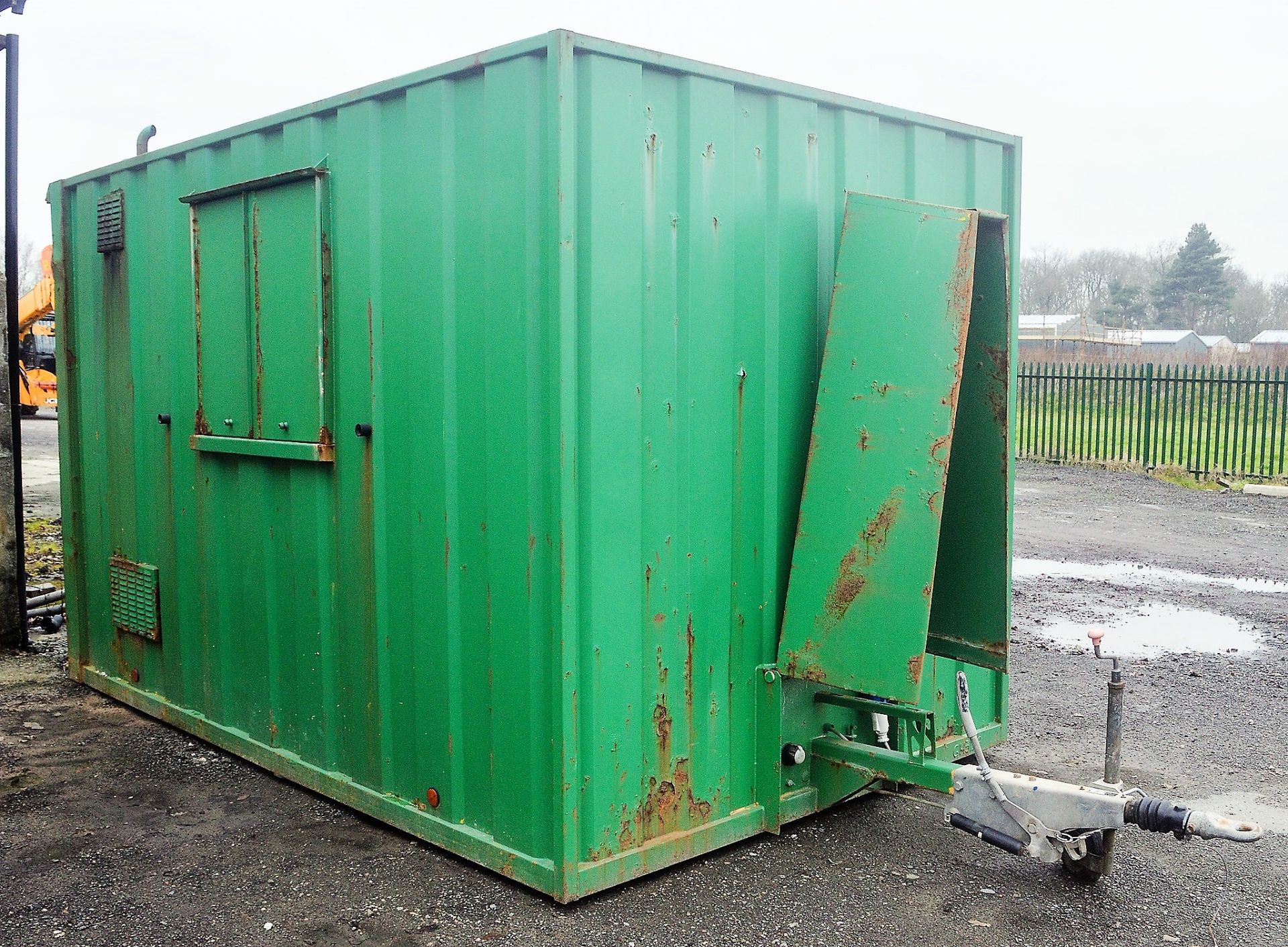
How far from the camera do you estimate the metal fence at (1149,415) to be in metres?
17.3

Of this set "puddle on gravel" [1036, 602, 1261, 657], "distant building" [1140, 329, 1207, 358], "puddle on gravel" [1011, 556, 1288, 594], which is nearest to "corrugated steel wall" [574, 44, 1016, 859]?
"puddle on gravel" [1036, 602, 1261, 657]

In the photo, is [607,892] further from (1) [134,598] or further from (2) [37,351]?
(2) [37,351]

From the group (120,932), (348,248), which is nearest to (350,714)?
(120,932)

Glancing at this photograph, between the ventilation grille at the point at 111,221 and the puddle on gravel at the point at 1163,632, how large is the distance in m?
6.27

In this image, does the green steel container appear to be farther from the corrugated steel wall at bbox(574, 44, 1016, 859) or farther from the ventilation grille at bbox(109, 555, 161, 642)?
the ventilation grille at bbox(109, 555, 161, 642)

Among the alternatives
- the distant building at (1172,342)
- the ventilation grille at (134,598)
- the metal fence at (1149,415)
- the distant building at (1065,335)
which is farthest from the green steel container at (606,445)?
the distant building at (1172,342)

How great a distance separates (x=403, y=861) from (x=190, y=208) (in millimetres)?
3261

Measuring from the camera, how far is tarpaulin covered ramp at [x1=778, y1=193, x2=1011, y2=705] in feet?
14.1

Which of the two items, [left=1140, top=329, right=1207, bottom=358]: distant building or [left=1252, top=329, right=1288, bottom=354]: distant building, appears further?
[left=1140, top=329, right=1207, bottom=358]: distant building

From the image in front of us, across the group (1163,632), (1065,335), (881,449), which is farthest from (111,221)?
(1065,335)

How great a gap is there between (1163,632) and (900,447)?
4.94 m

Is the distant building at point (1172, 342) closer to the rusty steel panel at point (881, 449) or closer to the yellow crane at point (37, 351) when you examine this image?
the yellow crane at point (37, 351)

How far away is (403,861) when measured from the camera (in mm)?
4445

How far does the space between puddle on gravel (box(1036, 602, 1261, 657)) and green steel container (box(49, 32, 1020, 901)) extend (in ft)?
10.2
